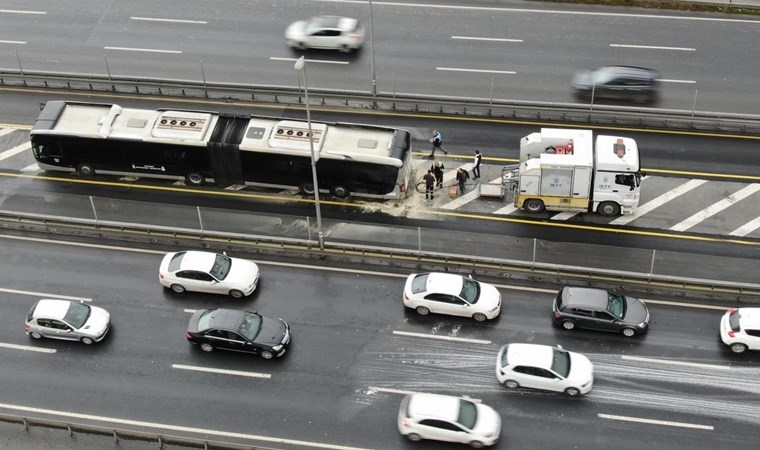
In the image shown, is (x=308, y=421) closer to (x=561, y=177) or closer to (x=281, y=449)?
(x=281, y=449)

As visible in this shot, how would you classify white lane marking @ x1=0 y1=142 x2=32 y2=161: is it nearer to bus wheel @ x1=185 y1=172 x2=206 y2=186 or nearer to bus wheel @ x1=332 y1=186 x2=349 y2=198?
bus wheel @ x1=185 y1=172 x2=206 y2=186

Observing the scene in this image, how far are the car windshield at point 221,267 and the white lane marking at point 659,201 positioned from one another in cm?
1748

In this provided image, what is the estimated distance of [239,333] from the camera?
3244 cm

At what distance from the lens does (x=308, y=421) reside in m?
30.9

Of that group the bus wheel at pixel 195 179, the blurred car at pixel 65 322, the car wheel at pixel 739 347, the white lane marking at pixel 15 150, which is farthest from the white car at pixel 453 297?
the white lane marking at pixel 15 150

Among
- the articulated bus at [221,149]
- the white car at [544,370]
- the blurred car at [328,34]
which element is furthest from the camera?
the blurred car at [328,34]

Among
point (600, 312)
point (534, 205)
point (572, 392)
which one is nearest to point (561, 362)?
point (572, 392)

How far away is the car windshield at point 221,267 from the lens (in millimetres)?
35375

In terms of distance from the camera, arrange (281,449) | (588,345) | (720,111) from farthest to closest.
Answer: (720,111) → (588,345) → (281,449)

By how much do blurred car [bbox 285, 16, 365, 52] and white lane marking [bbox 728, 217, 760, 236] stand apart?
2308 cm

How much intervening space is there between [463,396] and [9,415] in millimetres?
16539

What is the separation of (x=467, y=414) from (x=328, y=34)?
2663 centimetres

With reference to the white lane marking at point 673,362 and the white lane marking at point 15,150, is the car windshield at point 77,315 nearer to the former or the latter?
the white lane marking at point 15,150

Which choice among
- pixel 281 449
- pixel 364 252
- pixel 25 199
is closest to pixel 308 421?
pixel 281 449
